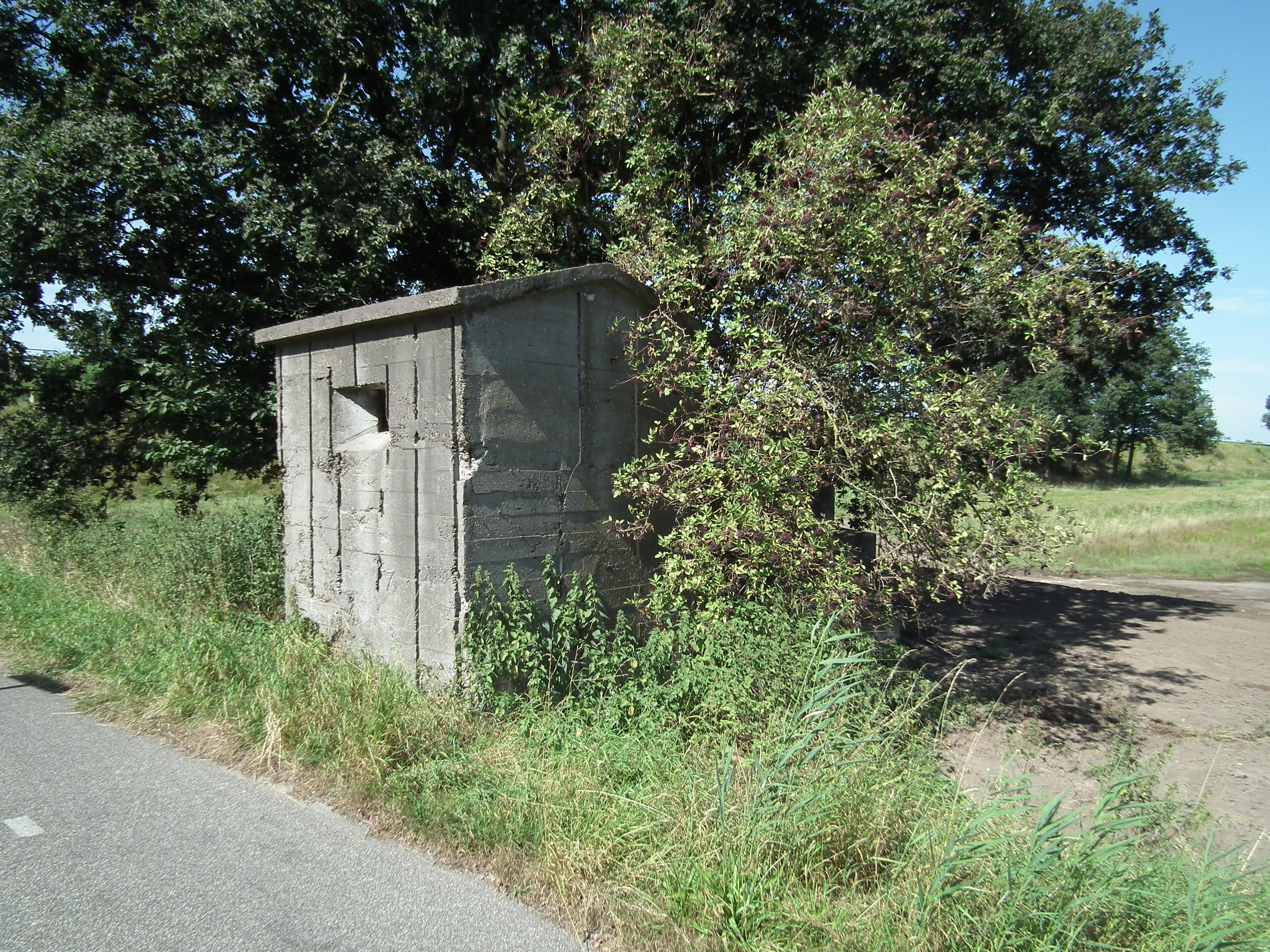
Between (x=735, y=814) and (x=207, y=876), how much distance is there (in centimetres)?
224

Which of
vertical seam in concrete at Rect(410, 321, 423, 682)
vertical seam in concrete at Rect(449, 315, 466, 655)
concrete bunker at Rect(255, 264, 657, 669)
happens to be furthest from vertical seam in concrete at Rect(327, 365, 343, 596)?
vertical seam in concrete at Rect(449, 315, 466, 655)

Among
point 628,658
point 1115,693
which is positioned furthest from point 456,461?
point 1115,693

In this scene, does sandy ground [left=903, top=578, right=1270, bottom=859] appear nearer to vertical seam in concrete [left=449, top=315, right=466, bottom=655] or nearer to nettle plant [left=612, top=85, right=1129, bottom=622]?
nettle plant [left=612, top=85, right=1129, bottom=622]

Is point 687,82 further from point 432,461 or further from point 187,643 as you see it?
point 187,643

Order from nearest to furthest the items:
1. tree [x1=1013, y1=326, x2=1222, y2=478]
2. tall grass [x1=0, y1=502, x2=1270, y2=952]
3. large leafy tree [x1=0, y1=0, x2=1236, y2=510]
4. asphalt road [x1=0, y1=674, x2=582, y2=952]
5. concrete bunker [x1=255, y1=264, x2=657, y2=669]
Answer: tall grass [x1=0, y1=502, x2=1270, y2=952]
asphalt road [x1=0, y1=674, x2=582, y2=952]
concrete bunker [x1=255, y1=264, x2=657, y2=669]
large leafy tree [x1=0, y1=0, x2=1236, y2=510]
tree [x1=1013, y1=326, x2=1222, y2=478]

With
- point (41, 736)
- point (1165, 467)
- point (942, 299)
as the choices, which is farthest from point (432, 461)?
point (1165, 467)

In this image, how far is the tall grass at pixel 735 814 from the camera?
2803mm

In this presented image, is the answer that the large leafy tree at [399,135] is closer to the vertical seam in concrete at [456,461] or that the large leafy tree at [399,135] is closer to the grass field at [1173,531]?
the vertical seam in concrete at [456,461]

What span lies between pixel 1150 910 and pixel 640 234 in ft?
21.2

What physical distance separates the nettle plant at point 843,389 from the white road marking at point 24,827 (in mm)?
3678

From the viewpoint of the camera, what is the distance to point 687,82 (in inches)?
319

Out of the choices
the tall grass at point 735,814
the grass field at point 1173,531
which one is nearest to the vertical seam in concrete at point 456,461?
the tall grass at point 735,814

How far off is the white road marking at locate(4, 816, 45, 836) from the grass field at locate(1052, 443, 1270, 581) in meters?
6.09

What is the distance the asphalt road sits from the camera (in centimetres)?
306
